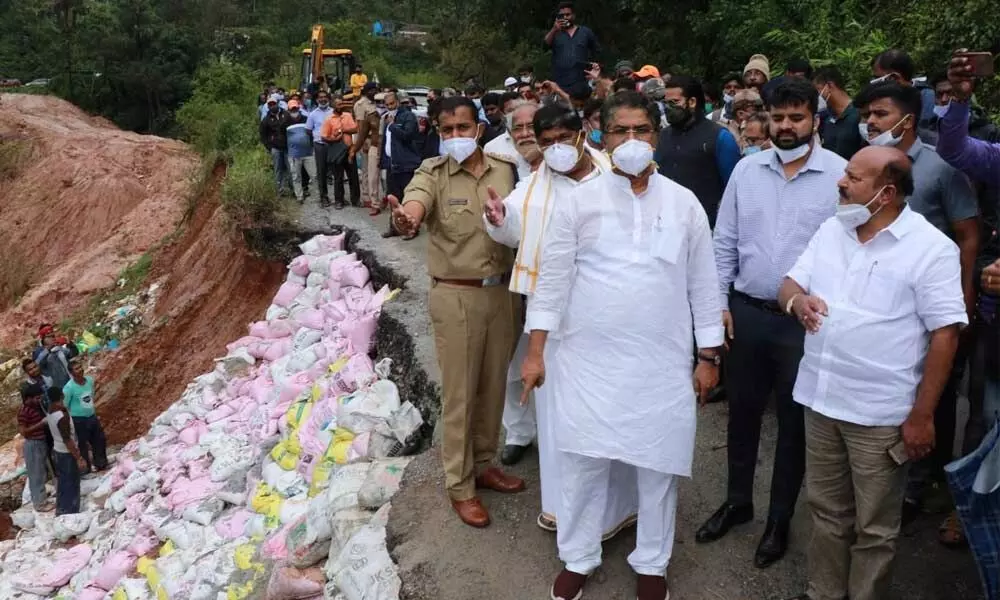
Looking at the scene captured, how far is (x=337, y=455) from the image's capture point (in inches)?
188

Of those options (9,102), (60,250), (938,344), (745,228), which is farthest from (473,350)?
(9,102)

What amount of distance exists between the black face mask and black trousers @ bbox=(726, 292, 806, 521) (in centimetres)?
112

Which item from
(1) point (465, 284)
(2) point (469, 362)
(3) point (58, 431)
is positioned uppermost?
(1) point (465, 284)

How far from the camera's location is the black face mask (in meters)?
3.81

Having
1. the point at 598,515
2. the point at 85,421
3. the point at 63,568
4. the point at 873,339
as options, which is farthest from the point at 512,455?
the point at 85,421

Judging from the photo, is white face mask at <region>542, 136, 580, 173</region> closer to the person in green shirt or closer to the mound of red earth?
the person in green shirt

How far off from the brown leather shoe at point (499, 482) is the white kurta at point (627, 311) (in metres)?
0.97

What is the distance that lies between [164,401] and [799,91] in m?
8.26

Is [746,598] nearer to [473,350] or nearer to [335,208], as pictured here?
[473,350]

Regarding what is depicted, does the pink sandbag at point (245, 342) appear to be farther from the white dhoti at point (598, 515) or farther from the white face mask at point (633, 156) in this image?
the white face mask at point (633, 156)

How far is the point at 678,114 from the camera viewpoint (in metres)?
3.82

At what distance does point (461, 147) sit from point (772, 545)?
1913mm

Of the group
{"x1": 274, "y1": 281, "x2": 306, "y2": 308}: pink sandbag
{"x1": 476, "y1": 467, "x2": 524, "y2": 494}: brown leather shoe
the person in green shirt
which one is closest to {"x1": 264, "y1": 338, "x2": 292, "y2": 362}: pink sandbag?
{"x1": 274, "y1": 281, "x2": 306, "y2": 308}: pink sandbag

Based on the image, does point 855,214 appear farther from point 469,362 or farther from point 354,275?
point 354,275
